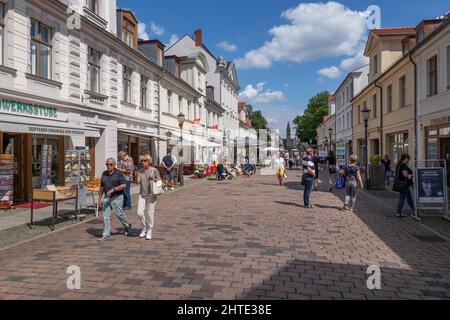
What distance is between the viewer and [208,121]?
120 ft

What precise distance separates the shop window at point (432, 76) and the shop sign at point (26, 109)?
16413mm

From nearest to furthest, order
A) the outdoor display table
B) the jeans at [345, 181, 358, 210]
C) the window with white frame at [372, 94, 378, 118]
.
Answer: the outdoor display table
the jeans at [345, 181, 358, 210]
the window with white frame at [372, 94, 378, 118]

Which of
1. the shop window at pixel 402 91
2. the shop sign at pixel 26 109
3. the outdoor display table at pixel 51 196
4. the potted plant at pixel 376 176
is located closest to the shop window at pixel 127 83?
the shop sign at pixel 26 109

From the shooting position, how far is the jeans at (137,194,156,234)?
7.06m

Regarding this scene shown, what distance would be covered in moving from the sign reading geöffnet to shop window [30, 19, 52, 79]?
39.8 feet

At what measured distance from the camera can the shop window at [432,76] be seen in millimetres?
16734

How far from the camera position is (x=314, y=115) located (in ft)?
245

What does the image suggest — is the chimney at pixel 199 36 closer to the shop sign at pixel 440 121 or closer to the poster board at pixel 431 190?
the shop sign at pixel 440 121

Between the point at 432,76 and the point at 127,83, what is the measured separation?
15107mm

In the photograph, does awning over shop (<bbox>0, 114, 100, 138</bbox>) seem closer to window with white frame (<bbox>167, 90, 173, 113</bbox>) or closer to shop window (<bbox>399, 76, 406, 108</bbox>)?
window with white frame (<bbox>167, 90, 173, 113</bbox>)

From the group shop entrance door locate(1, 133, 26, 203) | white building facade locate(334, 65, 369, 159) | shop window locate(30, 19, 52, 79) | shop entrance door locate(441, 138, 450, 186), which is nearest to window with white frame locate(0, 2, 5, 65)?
shop window locate(30, 19, 52, 79)

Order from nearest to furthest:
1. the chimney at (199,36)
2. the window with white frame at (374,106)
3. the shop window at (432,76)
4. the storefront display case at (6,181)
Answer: the storefront display case at (6,181)
the shop window at (432,76)
the window with white frame at (374,106)
the chimney at (199,36)

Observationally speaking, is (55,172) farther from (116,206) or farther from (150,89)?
(150,89)
